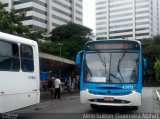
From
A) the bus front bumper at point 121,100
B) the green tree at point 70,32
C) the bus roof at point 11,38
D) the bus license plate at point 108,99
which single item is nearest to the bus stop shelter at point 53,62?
the bus front bumper at point 121,100

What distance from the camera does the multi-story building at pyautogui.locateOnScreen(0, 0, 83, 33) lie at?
322 feet

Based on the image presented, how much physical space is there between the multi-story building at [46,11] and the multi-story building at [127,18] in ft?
91.3

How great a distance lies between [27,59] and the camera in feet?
43.4

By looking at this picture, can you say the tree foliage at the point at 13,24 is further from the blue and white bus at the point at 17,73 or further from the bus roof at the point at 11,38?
the bus roof at the point at 11,38

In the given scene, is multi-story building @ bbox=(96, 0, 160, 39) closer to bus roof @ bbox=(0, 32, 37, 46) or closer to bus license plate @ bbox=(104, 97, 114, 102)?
bus license plate @ bbox=(104, 97, 114, 102)

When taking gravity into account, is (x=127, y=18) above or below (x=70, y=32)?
above

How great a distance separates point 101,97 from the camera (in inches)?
577

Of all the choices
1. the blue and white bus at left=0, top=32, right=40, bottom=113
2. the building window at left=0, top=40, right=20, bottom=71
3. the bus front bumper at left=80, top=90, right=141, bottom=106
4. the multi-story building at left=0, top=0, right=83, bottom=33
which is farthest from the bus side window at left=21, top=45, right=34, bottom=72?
the multi-story building at left=0, top=0, right=83, bottom=33

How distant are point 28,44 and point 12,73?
1.80 meters

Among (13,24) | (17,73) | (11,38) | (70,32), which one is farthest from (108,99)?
(70,32)

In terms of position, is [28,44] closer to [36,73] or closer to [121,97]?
[36,73]

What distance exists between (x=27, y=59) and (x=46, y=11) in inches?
3646

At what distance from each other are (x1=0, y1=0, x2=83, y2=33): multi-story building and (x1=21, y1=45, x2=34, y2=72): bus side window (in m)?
75.5

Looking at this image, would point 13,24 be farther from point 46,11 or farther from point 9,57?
point 46,11
